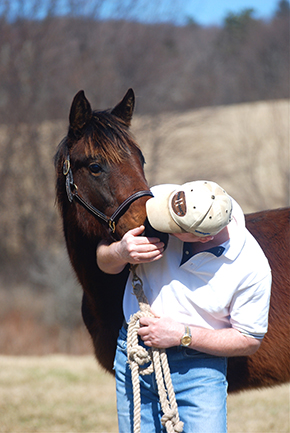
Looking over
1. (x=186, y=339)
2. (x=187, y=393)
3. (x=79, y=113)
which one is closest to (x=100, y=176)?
(x=79, y=113)

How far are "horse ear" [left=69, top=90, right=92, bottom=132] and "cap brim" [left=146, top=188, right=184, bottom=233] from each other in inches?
32.9

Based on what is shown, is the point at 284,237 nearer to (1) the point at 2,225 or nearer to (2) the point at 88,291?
(2) the point at 88,291

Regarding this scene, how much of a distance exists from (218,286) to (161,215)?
396 mm

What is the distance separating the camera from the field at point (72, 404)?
3973 mm

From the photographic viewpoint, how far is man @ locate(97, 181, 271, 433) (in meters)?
1.72

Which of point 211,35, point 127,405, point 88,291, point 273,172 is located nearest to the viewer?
point 127,405

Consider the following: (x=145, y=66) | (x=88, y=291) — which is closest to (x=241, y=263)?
(x=88, y=291)

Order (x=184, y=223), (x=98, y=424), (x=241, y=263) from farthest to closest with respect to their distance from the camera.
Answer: (x=98, y=424) < (x=241, y=263) < (x=184, y=223)

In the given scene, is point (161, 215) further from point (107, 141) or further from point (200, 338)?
point (107, 141)

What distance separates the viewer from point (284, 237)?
2783 millimetres

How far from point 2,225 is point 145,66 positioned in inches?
317

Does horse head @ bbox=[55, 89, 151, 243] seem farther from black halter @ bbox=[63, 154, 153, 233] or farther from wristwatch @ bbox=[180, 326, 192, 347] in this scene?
wristwatch @ bbox=[180, 326, 192, 347]

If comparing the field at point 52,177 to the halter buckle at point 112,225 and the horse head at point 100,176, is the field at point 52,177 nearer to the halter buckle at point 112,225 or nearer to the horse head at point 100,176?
the horse head at point 100,176

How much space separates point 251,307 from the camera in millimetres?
1771
